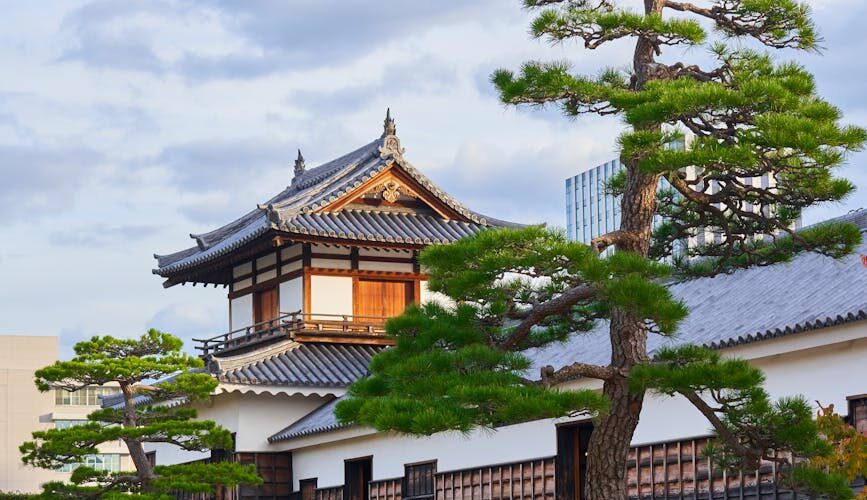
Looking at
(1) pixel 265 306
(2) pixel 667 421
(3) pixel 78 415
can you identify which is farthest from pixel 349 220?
(3) pixel 78 415

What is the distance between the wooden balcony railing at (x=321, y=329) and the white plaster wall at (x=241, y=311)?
1046 millimetres

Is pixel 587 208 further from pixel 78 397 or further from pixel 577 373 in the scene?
pixel 577 373

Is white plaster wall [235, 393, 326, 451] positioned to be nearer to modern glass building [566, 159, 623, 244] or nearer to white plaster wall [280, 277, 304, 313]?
white plaster wall [280, 277, 304, 313]

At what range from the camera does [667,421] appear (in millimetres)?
15719

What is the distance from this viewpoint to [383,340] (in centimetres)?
2722

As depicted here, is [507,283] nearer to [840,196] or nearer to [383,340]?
[840,196]

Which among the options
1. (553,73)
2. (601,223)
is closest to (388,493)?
(553,73)

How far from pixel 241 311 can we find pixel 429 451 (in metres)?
9.33

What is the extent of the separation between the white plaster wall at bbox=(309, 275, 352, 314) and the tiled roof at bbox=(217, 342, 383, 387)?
74cm

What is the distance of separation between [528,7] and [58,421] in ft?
195

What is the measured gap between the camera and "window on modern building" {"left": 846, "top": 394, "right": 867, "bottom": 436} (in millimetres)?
13023

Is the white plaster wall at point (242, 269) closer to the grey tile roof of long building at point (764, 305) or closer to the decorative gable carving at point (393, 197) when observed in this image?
the decorative gable carving at point (393, 197)

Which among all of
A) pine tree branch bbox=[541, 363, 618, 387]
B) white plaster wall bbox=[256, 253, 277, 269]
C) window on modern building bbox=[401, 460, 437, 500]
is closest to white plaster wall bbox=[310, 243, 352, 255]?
white plaster wall bbox=[256, 253, 277, 269]

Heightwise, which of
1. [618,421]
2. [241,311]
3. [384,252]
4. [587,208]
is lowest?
[618,421]
